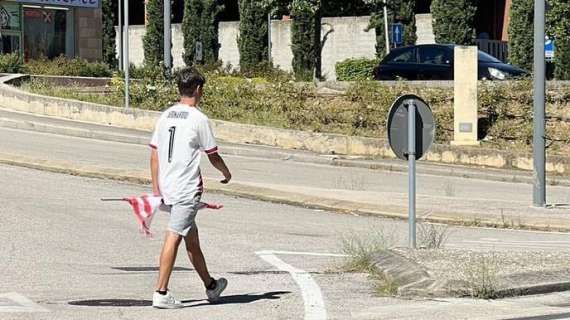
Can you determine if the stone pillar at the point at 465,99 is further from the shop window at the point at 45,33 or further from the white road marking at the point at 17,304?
the shop window at the point at 45,33

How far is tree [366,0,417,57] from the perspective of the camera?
155 feet

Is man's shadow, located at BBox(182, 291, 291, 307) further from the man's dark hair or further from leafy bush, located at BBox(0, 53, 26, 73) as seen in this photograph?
leafy bush, located at BBox(0, 53, 26, 73)

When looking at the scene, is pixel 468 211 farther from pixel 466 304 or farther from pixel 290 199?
pixel 466 304

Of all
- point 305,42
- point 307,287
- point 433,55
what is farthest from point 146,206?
point 305,42

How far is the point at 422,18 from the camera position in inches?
1933

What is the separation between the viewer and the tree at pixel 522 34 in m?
44.6

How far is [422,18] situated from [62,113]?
2441 centimetres

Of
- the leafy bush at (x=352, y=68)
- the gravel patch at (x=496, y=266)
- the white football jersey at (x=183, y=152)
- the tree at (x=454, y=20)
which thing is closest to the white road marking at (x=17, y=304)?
the white football jersey at (x=183, y=152)

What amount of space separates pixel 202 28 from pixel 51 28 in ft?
38.7

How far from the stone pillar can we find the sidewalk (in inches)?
68.9

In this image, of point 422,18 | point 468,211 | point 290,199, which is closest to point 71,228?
point 290,199

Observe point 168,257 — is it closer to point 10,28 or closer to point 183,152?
point 183,152

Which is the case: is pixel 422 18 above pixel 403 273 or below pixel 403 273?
above

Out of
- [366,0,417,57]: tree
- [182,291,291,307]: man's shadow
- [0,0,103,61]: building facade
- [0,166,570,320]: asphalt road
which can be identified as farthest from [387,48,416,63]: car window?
[182,291,291,307]: man's shadow
